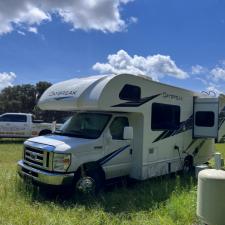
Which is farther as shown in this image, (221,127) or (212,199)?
(221,127)

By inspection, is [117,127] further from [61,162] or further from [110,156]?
[61,162]

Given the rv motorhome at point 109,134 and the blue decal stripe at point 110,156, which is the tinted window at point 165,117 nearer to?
the rv motorhome at point 109,134

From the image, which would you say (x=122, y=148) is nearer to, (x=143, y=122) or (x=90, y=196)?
(x=143, y=122)

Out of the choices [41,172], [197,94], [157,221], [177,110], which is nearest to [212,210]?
[157,221]

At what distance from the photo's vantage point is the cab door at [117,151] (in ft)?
25.2

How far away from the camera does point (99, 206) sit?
6.41 metres

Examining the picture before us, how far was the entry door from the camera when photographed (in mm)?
10391

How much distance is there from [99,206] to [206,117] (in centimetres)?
560

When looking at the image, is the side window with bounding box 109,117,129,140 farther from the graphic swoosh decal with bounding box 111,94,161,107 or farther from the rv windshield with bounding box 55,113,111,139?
the graphic swoosh decal with bounding box 111,94,161,107

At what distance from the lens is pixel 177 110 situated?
10039 mm

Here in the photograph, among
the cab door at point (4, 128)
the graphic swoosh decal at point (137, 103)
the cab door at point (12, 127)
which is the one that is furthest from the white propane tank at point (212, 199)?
the cab door at point (4, 128)

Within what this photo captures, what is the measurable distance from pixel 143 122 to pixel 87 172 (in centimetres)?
207

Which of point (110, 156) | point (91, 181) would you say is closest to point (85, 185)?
point (91, 181)

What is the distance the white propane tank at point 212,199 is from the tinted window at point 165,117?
3693 millimetres
